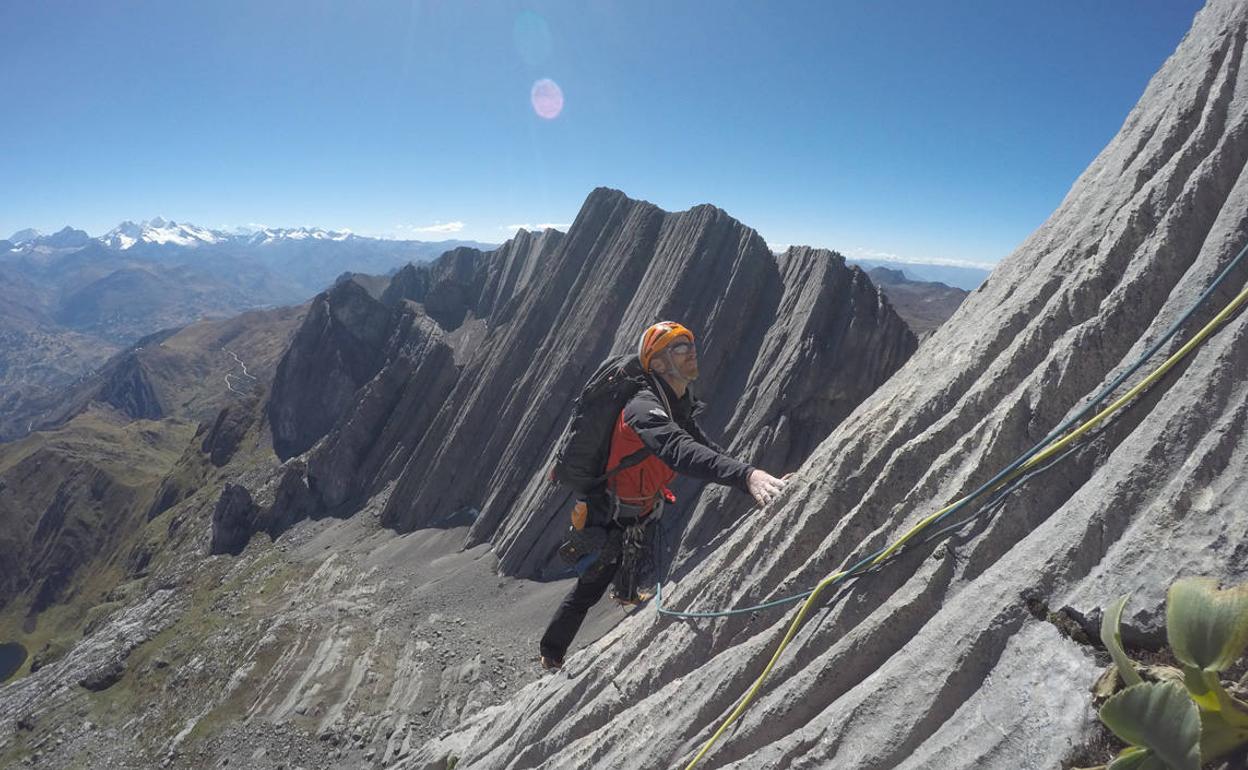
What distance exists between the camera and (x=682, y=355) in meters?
7.39

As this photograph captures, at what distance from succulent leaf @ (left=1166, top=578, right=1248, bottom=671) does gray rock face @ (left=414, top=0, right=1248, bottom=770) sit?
0.58m

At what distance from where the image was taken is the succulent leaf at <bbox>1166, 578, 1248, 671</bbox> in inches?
114

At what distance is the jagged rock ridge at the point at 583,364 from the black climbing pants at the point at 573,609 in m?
21.9

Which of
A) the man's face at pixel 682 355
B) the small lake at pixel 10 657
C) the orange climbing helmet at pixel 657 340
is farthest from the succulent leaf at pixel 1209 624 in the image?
the small lake at pixel 10 657

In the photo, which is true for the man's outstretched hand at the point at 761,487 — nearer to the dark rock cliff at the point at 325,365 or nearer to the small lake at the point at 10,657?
the dark rock cliff at the point at 325,365

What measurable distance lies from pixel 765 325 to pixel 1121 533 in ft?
112

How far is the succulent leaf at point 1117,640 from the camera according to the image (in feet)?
10.6

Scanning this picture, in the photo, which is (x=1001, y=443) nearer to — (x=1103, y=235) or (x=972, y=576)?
(x=972, y=576)

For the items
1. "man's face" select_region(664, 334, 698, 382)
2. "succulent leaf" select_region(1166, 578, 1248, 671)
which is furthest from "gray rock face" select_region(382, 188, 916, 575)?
"succulent leaf" select_region(1166, 578, 1248, 671)

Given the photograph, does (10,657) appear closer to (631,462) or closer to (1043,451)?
(631,462)

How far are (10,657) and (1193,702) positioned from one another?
125 metres

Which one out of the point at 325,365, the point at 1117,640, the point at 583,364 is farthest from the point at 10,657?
the point at 1117,640

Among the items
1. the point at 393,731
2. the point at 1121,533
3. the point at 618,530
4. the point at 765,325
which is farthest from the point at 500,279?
the point at 1121,533

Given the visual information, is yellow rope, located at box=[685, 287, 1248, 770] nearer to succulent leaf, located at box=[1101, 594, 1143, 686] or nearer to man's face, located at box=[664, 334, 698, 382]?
succulent leaf, located at box=[1101, 594, 1143, 686]
